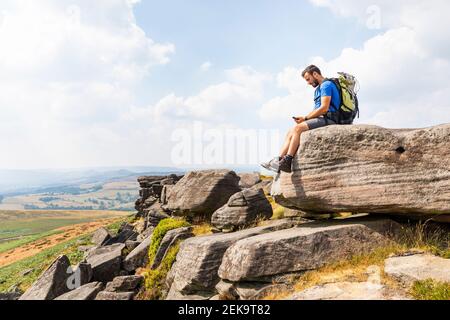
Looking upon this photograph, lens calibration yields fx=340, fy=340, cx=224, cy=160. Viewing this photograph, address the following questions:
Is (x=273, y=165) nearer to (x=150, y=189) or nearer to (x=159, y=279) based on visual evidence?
(x=159, y=279)

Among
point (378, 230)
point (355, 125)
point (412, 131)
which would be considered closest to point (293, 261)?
point (378, 230)

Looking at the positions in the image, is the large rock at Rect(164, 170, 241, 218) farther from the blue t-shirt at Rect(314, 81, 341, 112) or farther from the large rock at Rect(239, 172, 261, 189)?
the large rock at Rect(239, 172, 261, 189)

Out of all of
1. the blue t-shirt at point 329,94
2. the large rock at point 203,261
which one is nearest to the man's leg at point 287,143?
the blue t-shirt at point 329,94

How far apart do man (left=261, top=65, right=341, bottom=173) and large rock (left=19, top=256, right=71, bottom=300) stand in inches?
670

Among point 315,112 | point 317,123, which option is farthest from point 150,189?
point 315,112

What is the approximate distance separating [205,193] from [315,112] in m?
13.3

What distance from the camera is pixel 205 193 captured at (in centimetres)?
2659

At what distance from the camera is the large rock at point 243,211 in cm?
2109

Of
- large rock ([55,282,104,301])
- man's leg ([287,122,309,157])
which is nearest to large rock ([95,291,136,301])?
large rock ([55,282,104,301])

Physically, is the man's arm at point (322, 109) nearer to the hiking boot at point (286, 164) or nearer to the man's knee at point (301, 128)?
the man's knee at point (301, 128)

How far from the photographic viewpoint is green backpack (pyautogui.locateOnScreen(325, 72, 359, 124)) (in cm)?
1545

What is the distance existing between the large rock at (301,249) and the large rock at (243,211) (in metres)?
6.29
